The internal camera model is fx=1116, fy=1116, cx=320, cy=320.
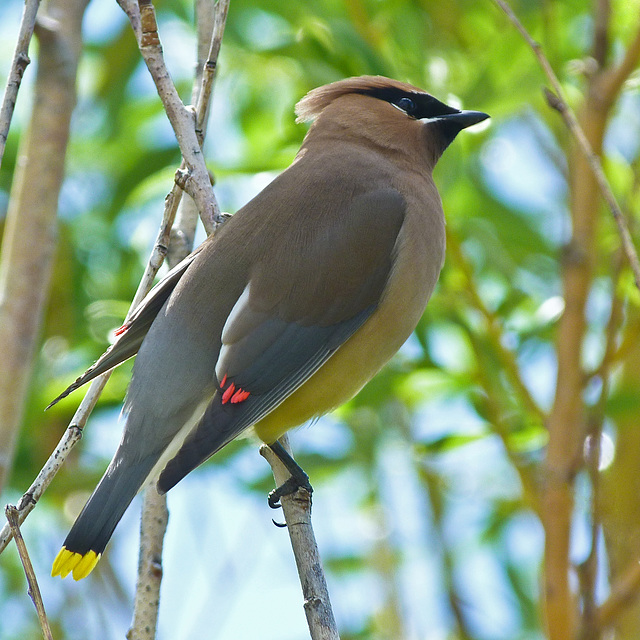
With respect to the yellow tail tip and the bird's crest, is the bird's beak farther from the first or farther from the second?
the yellow tail tip

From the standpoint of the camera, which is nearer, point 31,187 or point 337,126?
point 31,187

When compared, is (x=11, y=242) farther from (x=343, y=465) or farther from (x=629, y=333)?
(x=629, y=333)

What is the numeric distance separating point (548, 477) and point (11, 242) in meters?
1.82

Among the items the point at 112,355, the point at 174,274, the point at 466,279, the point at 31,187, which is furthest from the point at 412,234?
the point at 31,187

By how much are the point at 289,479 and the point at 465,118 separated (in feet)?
4.53

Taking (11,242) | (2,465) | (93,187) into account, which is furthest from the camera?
(93,187)

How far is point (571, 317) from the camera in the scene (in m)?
3.55

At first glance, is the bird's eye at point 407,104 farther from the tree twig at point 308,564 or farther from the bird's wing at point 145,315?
the tree twig at point 308,564

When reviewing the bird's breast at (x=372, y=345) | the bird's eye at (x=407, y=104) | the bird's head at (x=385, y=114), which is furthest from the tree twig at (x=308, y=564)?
the bird's eye at (x=407, y=104)

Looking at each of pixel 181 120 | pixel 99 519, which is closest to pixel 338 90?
pixel 181 120

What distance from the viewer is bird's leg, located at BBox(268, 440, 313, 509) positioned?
125 inches

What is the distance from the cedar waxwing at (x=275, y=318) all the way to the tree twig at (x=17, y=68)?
2.65ft

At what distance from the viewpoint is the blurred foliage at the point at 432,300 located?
386cm

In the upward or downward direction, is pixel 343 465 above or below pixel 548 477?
above
